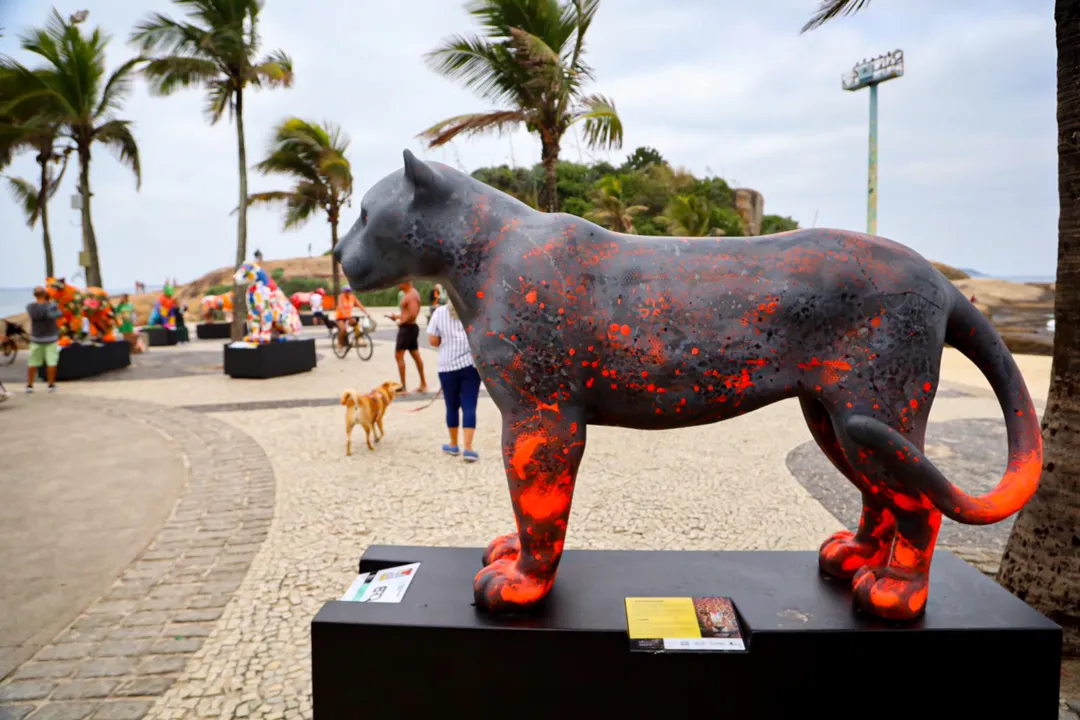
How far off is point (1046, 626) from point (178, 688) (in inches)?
121

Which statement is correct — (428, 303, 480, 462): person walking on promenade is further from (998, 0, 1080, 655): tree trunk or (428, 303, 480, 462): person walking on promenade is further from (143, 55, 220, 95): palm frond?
(143, 55, 220, 95): palm frond

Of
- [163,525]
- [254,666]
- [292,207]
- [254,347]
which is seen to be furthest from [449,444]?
[292,207]

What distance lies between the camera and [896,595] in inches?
79.5

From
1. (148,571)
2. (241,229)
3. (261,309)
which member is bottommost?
(148,571)

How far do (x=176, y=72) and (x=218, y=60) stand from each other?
0.94 metres

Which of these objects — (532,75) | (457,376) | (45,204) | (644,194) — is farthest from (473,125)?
(644,194)

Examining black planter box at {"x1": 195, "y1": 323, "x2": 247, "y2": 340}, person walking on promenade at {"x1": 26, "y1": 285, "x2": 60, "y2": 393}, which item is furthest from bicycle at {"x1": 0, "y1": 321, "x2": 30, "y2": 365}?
black planter box at {"x1": 195, "y1": 323, "x2": 247, "y2": 340}

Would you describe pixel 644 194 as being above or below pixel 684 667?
above

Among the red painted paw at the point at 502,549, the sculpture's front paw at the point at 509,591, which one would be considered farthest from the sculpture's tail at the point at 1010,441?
the red painted paw at the point at 502,549

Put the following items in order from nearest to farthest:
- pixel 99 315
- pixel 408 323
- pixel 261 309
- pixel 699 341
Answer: pixel 699 341
pixel 408 323
pixel 261 309
pixel 99 315

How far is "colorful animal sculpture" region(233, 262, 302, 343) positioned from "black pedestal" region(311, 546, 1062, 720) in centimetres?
Result: 1087

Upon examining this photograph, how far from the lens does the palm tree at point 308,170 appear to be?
888 inches

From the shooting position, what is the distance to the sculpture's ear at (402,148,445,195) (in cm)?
200

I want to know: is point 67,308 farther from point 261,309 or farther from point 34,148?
point 34,148
